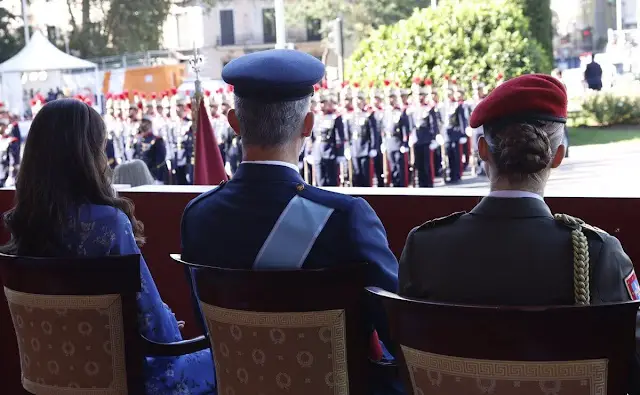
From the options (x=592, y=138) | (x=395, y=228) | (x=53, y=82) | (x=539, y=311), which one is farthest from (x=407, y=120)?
(x=53, y=82)

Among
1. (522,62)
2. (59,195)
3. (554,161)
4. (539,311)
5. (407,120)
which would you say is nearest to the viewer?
(539,311)

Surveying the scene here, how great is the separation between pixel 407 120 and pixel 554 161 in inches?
527

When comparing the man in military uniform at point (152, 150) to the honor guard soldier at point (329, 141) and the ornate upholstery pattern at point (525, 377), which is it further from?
the ornate upholstery pattern at point (525, 377)

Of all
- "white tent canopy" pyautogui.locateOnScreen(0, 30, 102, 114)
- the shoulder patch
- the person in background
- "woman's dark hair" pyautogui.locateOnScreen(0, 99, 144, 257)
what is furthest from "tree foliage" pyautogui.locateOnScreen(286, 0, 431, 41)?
the shoulder patch

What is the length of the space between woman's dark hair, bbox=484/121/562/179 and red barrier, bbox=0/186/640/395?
62 centimetres

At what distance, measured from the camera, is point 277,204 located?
2018mm

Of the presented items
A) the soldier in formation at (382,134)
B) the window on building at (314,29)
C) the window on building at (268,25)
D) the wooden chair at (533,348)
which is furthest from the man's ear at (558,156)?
the window on building at (268,25)

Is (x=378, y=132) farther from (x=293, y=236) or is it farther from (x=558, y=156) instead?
(x=558, y=156)

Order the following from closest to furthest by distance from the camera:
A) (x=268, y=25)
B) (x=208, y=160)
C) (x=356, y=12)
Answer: (x=208, y=160)
(x=356, y=12)
(x=268, y=25)

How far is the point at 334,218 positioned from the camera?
76.8 inches

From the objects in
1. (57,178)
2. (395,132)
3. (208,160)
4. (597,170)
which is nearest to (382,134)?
(395,132)

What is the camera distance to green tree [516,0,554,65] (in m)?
20.1

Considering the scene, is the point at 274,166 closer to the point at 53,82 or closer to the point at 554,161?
the point at 554,161

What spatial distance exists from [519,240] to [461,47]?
16.7 meters
